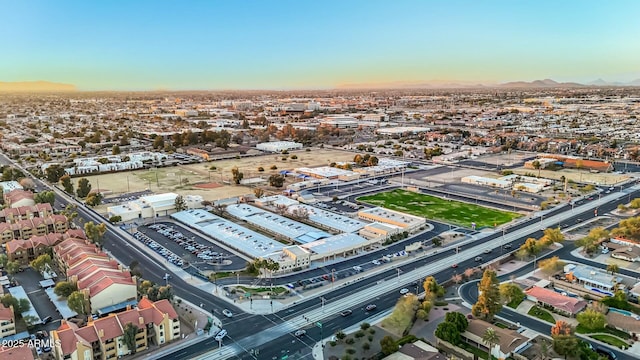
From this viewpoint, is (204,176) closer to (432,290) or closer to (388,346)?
(432,290)

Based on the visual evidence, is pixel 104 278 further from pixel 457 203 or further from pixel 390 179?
pixel 390 179

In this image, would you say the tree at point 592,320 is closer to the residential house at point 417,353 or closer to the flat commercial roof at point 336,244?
the residential house at point 417,353

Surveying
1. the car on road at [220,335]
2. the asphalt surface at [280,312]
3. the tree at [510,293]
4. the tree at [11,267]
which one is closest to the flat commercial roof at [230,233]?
the asphalt surface at [280,312]

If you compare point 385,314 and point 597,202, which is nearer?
point 385,314

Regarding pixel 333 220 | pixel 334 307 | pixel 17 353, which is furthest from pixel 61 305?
pixel 333 220

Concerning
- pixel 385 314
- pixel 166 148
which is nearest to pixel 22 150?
pixel 166 148

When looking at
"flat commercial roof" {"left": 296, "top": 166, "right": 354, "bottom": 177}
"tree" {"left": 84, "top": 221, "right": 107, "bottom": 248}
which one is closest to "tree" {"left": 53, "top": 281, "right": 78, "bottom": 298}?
"tree" {"left": 84, "top": 221, "right": 107, "bottom": 248}

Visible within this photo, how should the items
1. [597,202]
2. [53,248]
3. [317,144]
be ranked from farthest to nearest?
[317,144] < [597,202] < [53,248]
